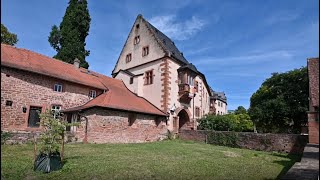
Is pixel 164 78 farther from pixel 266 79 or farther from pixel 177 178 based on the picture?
pixel 266 79

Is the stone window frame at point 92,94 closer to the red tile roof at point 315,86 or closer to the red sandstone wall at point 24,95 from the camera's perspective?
the red sandstone wall at point 24,95

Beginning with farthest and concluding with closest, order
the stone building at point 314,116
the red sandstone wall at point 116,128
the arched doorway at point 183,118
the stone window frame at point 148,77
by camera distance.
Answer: the arched doorway at point 183,118, the stone window frame at point 148,77, the red sandstone wall at point 116,128, the stone building at point 314,116

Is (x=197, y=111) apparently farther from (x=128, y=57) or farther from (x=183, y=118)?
(x=128, y=57)

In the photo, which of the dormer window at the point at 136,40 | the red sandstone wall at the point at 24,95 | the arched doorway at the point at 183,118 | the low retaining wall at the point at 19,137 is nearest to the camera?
the low retaining wall at the point at 19,137

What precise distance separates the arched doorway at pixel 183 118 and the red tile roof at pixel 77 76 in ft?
14.0

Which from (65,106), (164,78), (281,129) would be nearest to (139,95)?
(164,78)

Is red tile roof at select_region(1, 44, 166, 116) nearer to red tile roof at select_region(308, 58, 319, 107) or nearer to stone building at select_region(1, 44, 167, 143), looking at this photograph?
stone building at select_region(1, 44, 167, 143)

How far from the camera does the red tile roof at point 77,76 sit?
18.0 meters

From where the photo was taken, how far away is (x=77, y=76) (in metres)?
21.8

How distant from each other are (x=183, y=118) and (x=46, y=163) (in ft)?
69.5

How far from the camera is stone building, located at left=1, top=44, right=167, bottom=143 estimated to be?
671 inches

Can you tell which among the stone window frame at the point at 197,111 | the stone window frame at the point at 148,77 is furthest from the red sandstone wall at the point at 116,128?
the stone window frame at the point at 197,111

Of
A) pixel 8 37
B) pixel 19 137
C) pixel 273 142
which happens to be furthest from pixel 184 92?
pixel 8 37

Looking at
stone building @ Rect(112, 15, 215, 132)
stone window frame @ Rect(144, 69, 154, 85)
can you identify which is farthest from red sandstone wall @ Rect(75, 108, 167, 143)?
stone window frame @ Rect(144, 69, 154, 85)
